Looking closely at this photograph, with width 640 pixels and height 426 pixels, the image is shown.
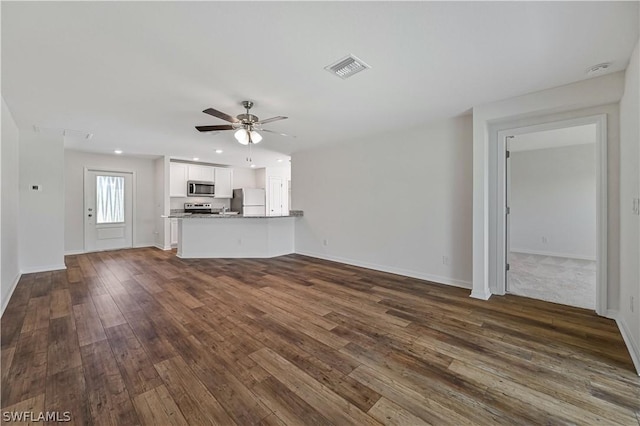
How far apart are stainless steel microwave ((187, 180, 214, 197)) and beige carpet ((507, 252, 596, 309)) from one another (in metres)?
7.43

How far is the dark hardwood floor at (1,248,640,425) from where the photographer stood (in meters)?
1.50

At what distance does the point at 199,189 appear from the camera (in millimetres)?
7508

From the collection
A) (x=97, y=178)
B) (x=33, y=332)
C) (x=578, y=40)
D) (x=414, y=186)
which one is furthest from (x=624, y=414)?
(x=97, y=178)

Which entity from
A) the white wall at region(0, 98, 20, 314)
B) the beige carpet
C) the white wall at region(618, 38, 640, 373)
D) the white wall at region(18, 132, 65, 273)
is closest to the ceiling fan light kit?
the white wall at region(0, 98, 20, 314)

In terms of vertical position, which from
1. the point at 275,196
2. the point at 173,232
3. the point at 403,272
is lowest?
the point at 403,272

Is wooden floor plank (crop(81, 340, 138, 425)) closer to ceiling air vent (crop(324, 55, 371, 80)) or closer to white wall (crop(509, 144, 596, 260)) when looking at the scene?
ceiling air vent (crop(324, 55, 371, 80))

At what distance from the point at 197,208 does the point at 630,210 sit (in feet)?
26.8

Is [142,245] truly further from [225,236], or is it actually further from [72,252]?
[225,236]

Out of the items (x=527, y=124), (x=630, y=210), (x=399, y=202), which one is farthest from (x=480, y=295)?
(x=527, y=124)

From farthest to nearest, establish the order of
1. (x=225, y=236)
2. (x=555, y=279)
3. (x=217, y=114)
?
(x=225, y=236)
(x=555, y=279)
(x=217, y=114)

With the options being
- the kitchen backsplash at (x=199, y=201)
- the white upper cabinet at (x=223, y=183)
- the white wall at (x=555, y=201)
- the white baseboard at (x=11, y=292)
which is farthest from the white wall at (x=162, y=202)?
the white wall at (x=555, y=201)

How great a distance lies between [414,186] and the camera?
4.18 m

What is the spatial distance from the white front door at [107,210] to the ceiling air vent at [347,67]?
693 centimetres

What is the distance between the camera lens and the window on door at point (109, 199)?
6.52 metres
